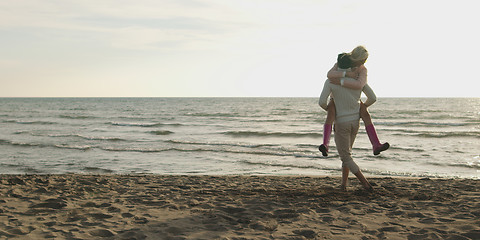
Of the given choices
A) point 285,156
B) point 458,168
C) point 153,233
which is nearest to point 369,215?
point 153,233

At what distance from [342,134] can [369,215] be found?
1.28 metres

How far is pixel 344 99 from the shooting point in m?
5.45

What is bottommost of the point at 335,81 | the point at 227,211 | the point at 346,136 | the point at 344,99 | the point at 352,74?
the point at 227,211

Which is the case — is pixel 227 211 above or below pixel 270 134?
above

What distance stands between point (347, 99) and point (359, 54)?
65 centimetres

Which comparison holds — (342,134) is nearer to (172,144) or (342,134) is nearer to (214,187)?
(214,187)

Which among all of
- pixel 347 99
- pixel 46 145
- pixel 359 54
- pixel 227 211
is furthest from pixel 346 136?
pixel 46 145

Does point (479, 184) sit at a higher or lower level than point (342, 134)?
lower

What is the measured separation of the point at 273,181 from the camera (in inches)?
312

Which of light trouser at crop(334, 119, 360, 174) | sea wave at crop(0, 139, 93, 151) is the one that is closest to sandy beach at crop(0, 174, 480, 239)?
light trouser at crop(334, 119, 360, 174)

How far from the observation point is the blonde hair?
17.2 feet

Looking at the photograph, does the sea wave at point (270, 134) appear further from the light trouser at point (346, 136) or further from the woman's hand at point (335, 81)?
the woman's hand at point (335, 81)

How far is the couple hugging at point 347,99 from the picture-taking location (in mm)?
5293

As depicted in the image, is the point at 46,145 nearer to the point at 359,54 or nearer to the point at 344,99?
the point at 344,99
